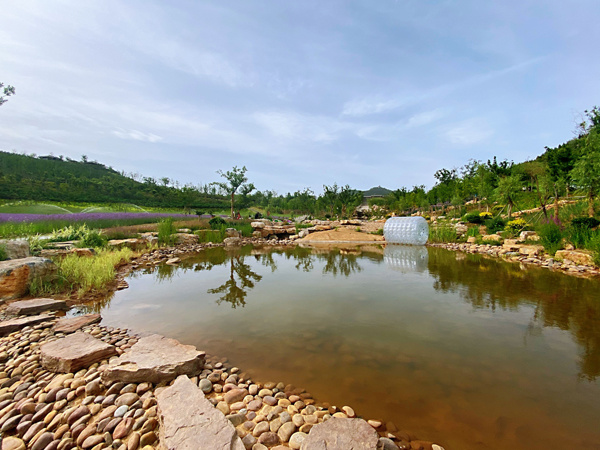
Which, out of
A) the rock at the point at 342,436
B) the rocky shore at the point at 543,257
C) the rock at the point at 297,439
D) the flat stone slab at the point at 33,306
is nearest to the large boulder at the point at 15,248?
the flat stone slab at the point at 33,306

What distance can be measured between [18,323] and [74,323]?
0.57 m

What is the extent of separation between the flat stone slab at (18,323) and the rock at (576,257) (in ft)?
35.9

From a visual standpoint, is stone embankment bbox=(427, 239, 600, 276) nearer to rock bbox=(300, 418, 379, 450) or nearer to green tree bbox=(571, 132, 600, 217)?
green tree bbox=(571, 132, 600, 217)

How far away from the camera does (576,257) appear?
→ 6.69m

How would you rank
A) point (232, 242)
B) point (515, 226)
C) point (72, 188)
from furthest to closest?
point (72, 188) → point (232, 242) → point (515, 226)

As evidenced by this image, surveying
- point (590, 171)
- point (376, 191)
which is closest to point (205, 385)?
point (590, 171)

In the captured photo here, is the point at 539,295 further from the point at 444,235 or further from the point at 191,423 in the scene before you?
the point at 444,235

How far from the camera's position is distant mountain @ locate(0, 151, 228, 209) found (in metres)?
23.3

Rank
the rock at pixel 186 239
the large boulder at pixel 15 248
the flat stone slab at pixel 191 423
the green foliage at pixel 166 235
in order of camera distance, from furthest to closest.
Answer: the rock at pixel 186 239, the green foliage at pixel 166 235, the large boulder at pixel 15 248, the flat stone slab at pixel 191 423

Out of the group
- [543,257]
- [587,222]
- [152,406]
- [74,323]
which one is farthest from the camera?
[587,222]

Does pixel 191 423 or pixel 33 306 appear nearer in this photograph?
pixel 191 423

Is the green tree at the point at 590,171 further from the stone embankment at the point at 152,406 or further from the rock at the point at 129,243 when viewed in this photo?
the rock at the point at 129,243

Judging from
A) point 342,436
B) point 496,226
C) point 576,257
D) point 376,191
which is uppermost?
point 376,191

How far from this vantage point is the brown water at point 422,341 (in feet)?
5.84
